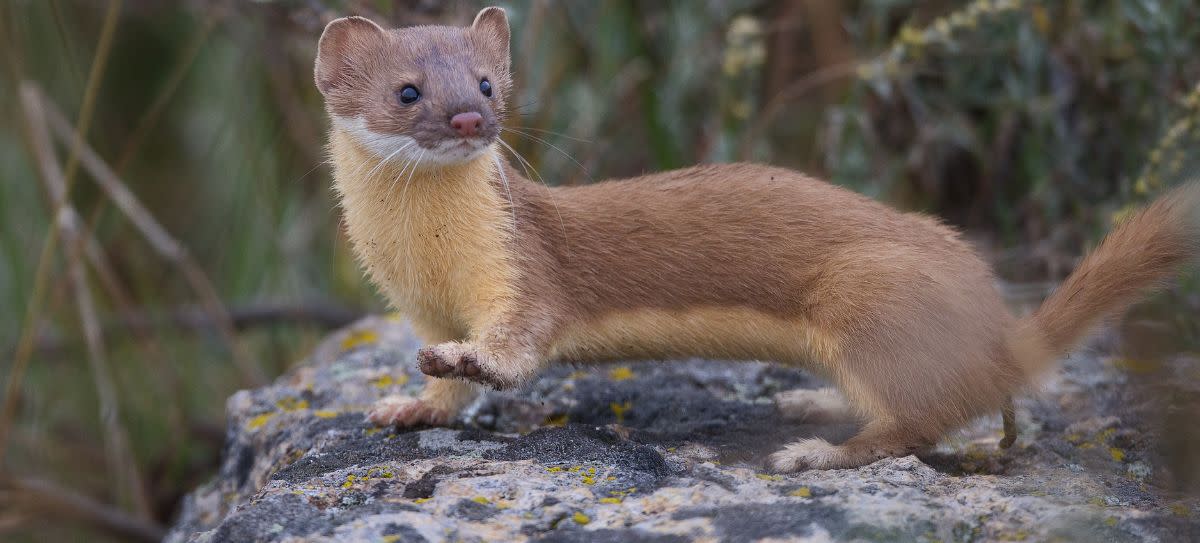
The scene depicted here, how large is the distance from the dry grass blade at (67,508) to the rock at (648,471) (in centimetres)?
112

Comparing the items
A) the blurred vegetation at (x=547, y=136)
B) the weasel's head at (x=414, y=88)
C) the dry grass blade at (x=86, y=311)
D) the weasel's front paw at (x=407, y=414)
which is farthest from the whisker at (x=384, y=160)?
the dry grass blade at (x=86, y=311)

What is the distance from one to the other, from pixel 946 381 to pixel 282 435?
2.08m

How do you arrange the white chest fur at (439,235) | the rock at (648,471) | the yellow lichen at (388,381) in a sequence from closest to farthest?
the rock at (648,471) < the white chest fur at (439,235) < the yellow lichen at (388,381)

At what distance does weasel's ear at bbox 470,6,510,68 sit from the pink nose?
20.3 inches

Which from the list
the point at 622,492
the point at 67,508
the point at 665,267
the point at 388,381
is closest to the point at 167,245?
the point at 67,508

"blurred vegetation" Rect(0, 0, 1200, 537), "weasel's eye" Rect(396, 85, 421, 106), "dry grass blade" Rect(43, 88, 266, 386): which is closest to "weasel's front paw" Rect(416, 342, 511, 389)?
"weasel's eye" Rect(396, 85, 421, 106)

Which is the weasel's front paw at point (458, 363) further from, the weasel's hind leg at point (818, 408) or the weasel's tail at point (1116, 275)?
the weasel's tail at point (1116, 275)

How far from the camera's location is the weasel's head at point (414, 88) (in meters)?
3.39

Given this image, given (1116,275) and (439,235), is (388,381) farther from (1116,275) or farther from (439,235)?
(1116,275)

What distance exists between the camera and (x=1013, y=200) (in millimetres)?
6055

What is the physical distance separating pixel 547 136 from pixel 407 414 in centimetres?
269

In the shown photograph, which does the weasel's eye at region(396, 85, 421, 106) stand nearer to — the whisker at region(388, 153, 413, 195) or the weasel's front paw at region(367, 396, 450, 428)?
the whisker at region(388, 153, 413, 195)

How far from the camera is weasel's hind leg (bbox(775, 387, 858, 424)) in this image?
3.80m

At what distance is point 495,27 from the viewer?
387 cm
